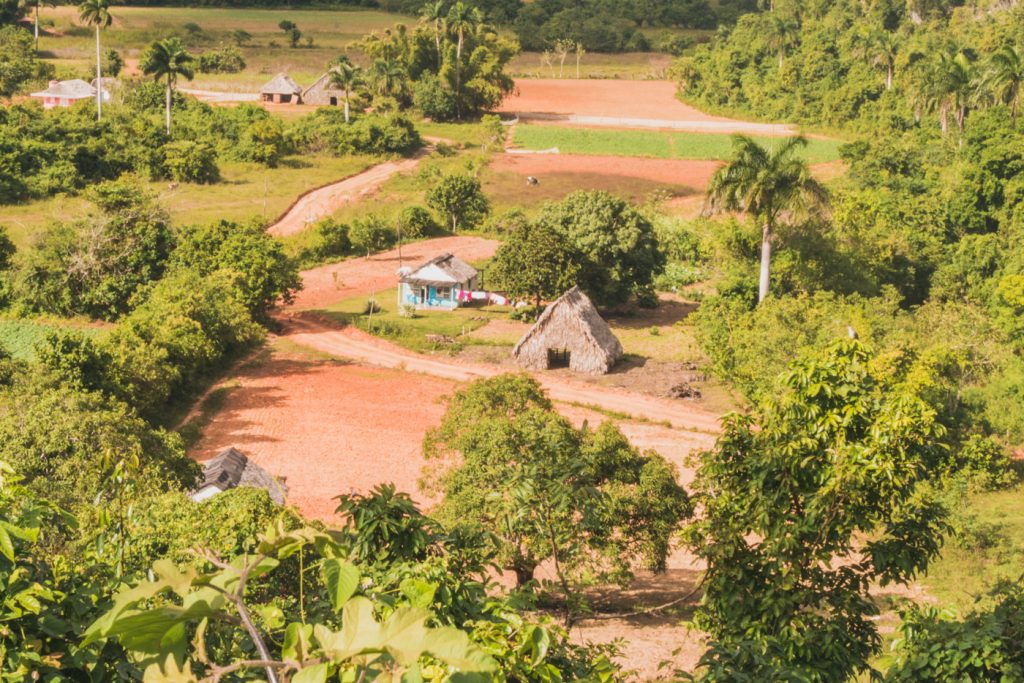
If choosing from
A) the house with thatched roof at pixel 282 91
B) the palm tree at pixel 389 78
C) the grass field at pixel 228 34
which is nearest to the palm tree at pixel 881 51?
the palm tree at pixel 389 78

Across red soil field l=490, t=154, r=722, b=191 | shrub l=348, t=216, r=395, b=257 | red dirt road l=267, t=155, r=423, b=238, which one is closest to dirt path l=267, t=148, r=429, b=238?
red dirt road l=267, t=155, r=423, b=238

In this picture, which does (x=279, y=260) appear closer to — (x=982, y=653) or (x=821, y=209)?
(x=821, y=209)

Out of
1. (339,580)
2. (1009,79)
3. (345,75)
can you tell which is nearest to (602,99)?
(345,75)

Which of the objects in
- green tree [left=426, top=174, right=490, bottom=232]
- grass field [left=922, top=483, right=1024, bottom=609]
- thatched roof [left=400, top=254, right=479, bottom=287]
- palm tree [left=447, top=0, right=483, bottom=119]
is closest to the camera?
grass field [left=922, top=483, right=1024, bottom=609]

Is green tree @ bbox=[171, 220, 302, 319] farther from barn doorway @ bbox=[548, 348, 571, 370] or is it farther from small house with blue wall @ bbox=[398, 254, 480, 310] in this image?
barn doorway @ bbox=[548, 348, 571, 370]

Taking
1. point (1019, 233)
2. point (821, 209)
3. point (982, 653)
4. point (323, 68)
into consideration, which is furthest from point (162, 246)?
point (323, 68)
